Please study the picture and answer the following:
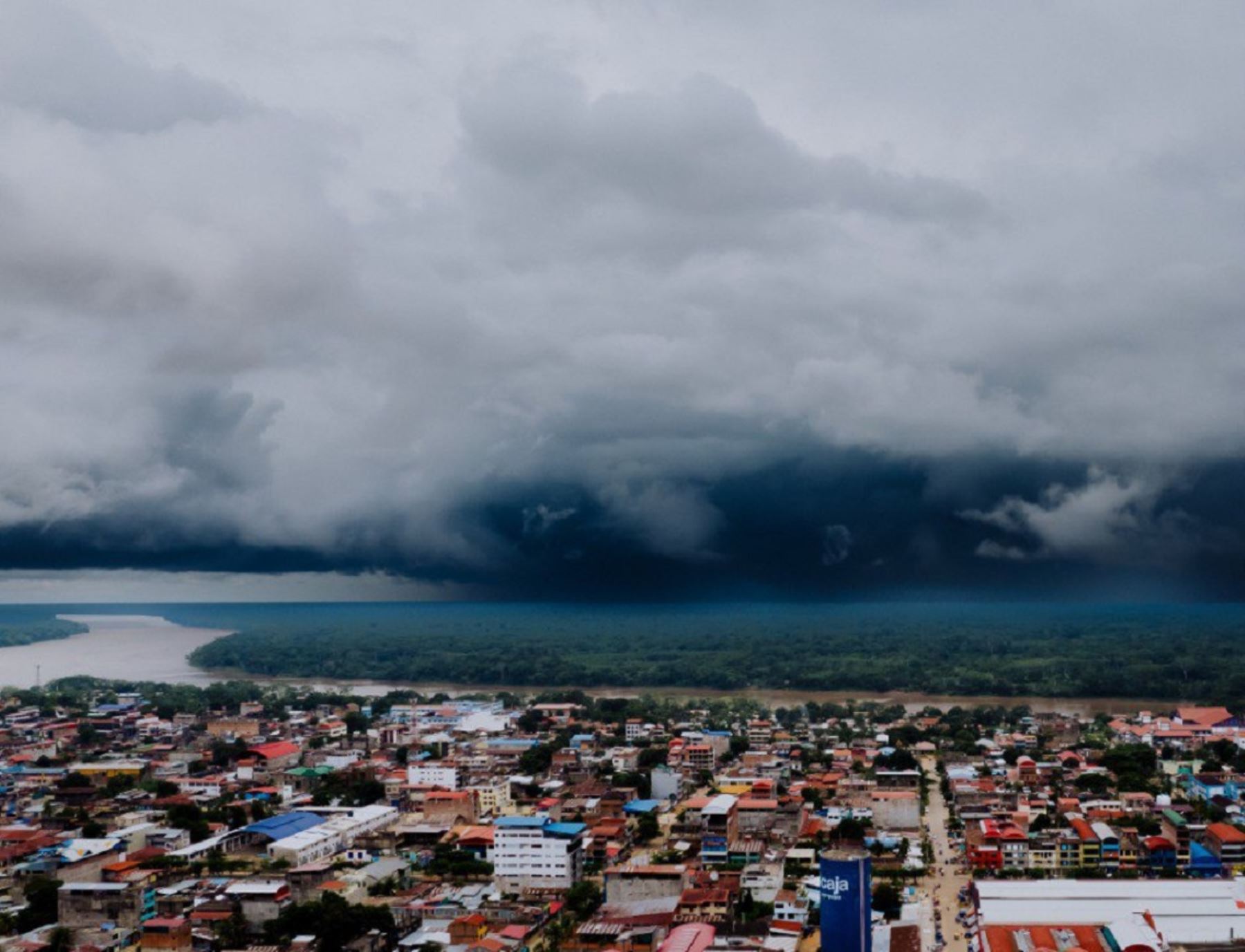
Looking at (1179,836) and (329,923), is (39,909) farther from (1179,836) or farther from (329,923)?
(1179,836)

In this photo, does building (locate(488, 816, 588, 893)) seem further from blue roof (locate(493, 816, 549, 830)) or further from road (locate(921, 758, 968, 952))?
road (locate(921, 758, 968, 952))

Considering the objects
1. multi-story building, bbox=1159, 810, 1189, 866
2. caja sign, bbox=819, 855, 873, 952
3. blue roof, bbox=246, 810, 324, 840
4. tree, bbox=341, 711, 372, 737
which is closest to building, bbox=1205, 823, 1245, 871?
multi-story building, bbox=1159, 810, 1189, 866

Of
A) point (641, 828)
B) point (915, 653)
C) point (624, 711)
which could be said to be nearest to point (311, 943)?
point (641, 828)

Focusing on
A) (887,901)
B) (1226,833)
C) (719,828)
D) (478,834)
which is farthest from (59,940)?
(1226,833)

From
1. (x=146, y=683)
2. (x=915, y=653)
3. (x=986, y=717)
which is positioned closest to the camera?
(x=986, y=717)

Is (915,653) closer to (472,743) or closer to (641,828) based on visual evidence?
(472,743)

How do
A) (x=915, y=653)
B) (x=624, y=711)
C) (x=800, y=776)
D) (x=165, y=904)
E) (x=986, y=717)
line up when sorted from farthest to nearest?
(x=915, y=653) → (x=624, y=711) → (x=986, y=717) → (x=800, y=776) → (x=165, y=904)
